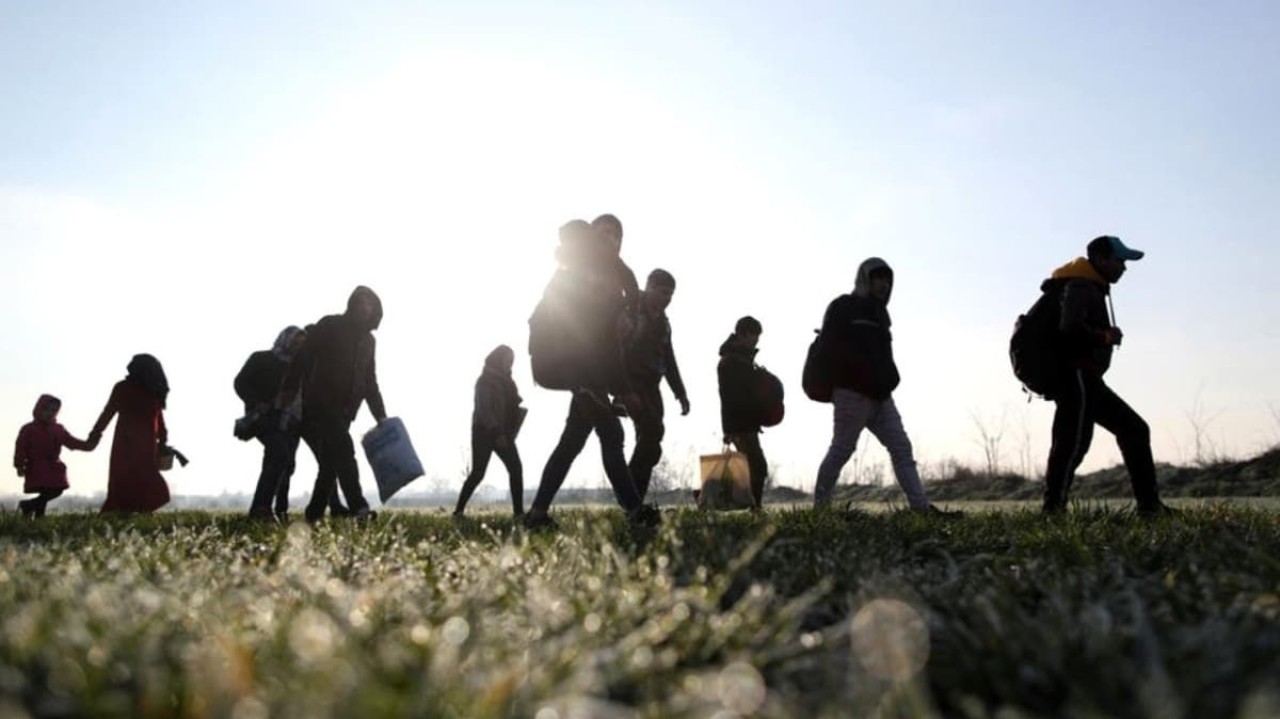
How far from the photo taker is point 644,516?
23.2 ft


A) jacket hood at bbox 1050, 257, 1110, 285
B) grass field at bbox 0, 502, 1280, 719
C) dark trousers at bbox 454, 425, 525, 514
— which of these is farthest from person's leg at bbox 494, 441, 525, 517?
grass field at bbox 0, 502, 1280, 719

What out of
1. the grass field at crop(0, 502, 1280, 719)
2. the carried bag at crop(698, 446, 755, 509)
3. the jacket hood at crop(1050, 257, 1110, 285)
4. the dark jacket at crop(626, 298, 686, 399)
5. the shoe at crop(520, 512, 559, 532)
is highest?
the jacket hood at crop(1050, 257, 1110, 285)

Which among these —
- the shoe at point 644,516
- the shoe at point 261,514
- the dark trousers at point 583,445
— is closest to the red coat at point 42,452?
the shoe at point 261,514

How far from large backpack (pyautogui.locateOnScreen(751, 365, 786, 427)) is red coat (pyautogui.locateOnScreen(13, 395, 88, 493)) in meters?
9.31

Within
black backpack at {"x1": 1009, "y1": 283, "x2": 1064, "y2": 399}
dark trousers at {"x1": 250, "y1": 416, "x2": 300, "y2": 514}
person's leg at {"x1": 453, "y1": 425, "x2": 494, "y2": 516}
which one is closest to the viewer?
black backpack at {"x1": 1009, "y1": 283, "x2": 1064, "y2": 399}

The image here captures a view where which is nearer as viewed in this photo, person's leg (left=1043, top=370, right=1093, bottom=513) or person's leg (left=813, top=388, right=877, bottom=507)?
person's leg (left=1043, top=370, right=1093, bottom=513)

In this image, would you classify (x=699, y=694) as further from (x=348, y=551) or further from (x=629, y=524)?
(x=629, y=524)

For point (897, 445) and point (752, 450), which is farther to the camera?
point (752, 450)

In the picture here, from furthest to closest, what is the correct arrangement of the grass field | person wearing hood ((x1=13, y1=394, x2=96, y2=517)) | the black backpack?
person wearing hood ((x1=13, y1=394, x2=96, y2=517))
the black backpack
the grass field

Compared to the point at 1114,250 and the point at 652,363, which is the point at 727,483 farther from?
the point at 1114,250

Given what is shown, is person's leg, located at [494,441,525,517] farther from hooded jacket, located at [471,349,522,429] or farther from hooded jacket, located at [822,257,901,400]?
hooded jacket, located at [822,257,901,400]

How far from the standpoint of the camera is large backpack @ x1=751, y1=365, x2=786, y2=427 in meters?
11.6

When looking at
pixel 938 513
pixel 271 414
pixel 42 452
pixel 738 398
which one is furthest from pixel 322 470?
pixel 42 452

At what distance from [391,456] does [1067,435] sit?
5740 millimetres
